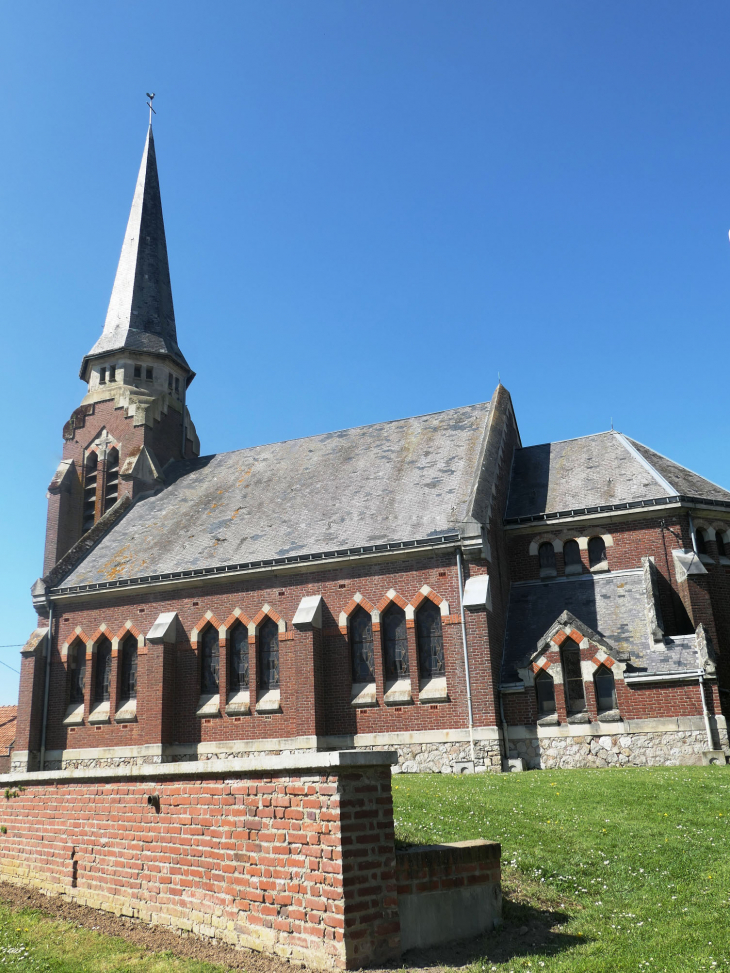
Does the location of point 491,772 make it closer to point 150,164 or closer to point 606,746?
point 606,746

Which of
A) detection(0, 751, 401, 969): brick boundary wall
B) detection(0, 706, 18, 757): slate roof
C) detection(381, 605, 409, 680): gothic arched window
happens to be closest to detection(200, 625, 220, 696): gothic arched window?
detection(381, 605, 409, 680): gothic arched window

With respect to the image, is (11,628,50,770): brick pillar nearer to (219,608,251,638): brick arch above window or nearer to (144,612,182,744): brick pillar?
(144,612,182,744): brick pillar

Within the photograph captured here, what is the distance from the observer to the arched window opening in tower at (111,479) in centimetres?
3434

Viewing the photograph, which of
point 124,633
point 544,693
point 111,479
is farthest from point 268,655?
point 111,479

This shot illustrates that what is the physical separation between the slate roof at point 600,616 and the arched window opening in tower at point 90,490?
18.2m

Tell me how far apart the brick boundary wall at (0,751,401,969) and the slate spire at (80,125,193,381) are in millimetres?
30658

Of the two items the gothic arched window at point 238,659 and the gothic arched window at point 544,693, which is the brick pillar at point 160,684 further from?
the gothic arched window at point 544,693

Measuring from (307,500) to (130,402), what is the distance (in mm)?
11195

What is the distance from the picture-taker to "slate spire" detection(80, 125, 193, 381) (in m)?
38.2

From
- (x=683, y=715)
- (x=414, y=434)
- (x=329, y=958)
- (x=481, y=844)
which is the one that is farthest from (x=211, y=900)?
Result: (x=414, y=434)

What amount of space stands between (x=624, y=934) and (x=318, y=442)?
84.8ft

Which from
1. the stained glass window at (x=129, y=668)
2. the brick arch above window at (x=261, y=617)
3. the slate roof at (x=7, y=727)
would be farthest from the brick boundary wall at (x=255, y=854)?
the slate roof at (x=7, y=727)

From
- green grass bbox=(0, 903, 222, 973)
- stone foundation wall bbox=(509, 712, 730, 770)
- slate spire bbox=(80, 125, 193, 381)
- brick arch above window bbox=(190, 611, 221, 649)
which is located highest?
slate spire bbox=(80, 125, 193, 381)

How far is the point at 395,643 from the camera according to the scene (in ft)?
77.4
